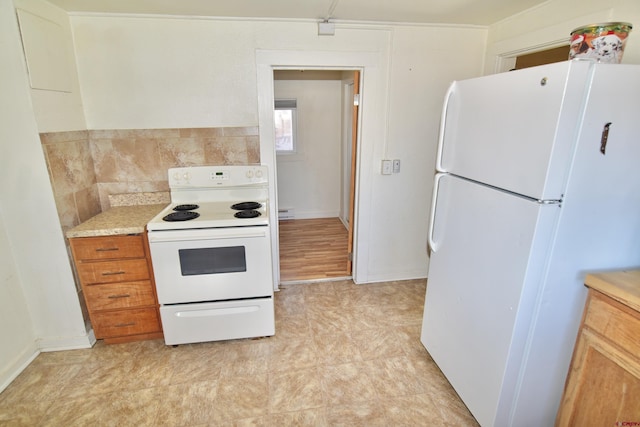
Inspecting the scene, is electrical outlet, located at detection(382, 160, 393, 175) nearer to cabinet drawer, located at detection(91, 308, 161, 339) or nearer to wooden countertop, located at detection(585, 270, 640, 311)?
wooden countertop, located at detection(585, 270, 640, 311)

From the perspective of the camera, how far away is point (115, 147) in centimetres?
A: 253

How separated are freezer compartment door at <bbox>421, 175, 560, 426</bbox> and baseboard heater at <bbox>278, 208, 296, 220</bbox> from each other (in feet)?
10.8

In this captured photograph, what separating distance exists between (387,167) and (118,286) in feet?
7.39

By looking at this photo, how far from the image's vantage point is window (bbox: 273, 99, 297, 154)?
15.2ft

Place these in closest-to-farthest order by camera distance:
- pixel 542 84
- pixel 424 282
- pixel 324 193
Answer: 1. pixel 542 84
2. pixel 424 282
3. pixel 324 193

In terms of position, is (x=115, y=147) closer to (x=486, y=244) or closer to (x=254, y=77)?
(x=254, y=77)

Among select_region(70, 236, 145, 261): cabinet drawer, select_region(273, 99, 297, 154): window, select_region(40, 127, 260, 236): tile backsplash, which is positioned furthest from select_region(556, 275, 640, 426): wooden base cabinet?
select_region(273, 99, 297, 154): window

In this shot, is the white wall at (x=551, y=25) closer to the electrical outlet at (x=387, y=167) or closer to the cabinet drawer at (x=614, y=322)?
the electrical outlet at (x=387, y=167)

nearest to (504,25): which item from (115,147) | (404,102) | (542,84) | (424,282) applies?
(404,102)

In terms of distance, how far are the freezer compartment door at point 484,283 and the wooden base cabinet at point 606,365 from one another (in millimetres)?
197

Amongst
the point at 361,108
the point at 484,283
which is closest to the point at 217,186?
the point at 361,108

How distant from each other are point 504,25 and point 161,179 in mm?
2957

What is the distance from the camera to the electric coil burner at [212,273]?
2.09 m

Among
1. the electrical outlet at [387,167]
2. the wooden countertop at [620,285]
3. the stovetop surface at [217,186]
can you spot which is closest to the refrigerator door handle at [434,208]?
the wooden countertop at [620,285]
